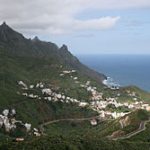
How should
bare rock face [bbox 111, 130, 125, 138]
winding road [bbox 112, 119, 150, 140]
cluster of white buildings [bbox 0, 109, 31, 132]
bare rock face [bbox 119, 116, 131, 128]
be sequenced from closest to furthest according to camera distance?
winding road [bbox 112, 119, 150, 140] → bare rock face [bbox 111, 130, 125, 138] → bare rock face [bbox 119, 116, 131, 128] → cluster of white buildings [bbox 0, 109, 31, 132]

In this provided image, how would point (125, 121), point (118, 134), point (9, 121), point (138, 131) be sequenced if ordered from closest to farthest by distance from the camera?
point (138, 131)
point (118, 134)
point (125, 121)
point (9, 121)

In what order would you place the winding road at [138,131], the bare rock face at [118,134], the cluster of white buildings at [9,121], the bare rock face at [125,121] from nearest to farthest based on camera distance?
1. the winding road at [138,131]
2. the bare rock face at [118,134]
3. the bare rock face at [125,121]
4. the cluster of white buildings at [9,121]

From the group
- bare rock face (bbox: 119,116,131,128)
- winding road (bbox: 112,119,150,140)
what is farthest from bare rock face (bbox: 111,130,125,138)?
bare rock face (bbox: 119,116,131,128)

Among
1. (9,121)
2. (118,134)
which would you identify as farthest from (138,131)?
(9,121)

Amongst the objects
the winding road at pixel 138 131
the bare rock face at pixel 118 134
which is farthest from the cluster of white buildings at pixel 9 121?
the winding road at pixel 138 131

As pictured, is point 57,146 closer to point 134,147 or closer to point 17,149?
point 17,149

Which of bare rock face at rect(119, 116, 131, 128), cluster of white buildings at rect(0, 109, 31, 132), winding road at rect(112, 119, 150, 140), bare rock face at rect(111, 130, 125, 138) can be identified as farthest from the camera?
cluster of white buildings at rect(0, 109, 31, 132)

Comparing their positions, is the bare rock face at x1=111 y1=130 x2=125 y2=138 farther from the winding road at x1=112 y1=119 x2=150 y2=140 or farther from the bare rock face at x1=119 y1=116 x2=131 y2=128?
the bare rock face at x1=119 y1=116 x2=131 y2=128

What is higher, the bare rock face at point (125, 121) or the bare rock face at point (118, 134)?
the bare rock face at point (125, 121)

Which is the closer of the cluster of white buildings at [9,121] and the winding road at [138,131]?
the winding road at [138,131]

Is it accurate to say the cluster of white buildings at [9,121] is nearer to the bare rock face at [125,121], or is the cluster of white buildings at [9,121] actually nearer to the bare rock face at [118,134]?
the bare rock face at [118,134]

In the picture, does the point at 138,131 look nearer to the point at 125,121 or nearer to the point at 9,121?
the point at 125,121
